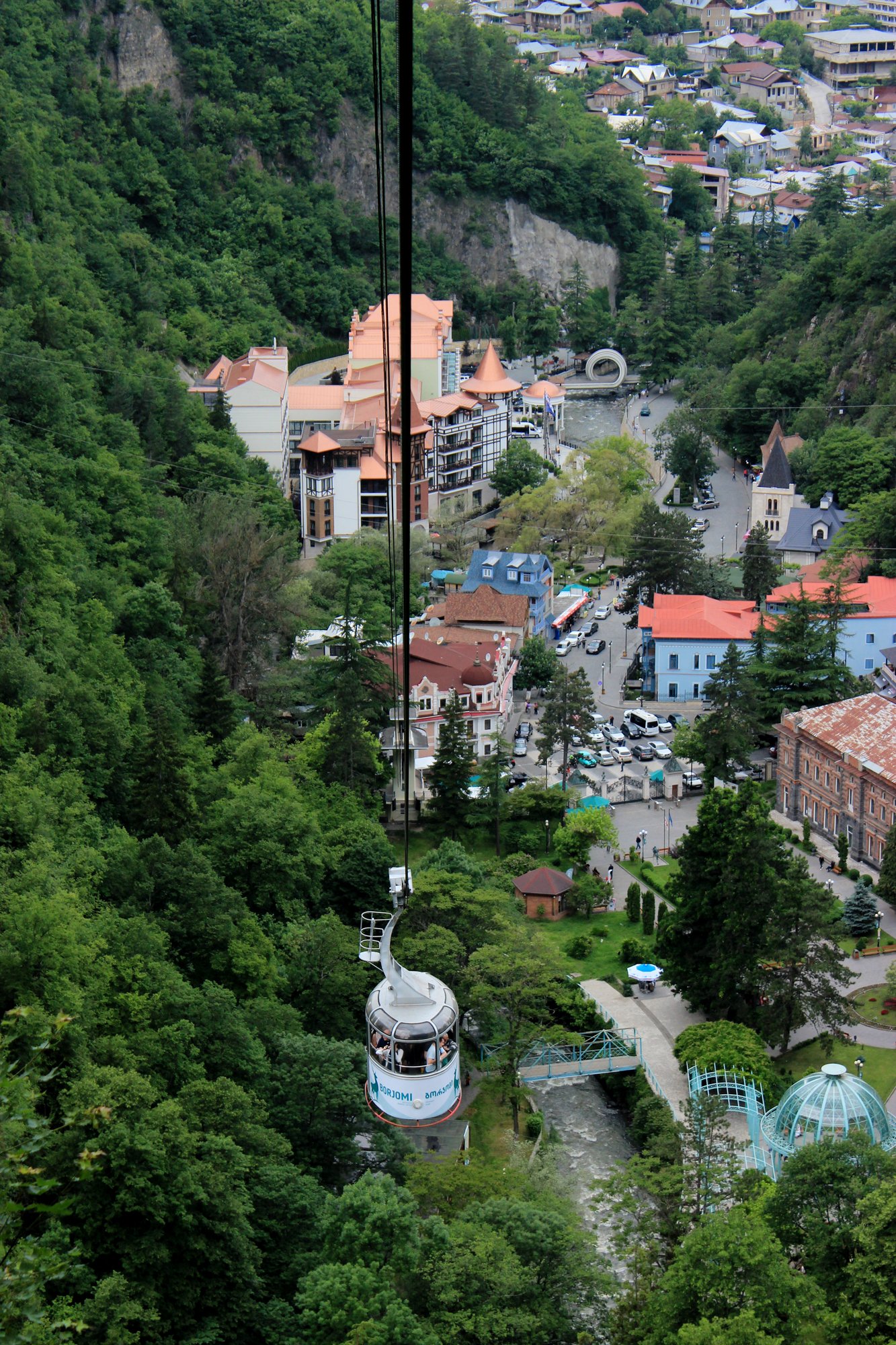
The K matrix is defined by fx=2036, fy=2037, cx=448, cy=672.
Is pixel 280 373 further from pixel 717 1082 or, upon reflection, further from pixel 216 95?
pixel 717 1082

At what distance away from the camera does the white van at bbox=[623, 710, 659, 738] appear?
215 feet

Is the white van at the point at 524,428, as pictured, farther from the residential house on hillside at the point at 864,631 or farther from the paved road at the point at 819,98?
the paved road at the point at 819,98

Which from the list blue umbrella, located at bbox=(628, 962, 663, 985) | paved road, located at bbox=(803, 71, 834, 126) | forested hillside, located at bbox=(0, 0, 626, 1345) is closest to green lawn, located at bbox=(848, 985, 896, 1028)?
blue umbrella, located at bbox=(628, 962, 663, 985)

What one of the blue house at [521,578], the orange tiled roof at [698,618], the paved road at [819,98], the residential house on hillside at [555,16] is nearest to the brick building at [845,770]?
the orange tiled roof at [698,618]

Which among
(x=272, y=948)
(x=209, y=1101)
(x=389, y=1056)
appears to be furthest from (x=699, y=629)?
(x=389, y=1056)

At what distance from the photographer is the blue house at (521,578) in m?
74.8

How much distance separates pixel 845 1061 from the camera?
44.6 meters

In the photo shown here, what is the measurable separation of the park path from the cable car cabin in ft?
40.5

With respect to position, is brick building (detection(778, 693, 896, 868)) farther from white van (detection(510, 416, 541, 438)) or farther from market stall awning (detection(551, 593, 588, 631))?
white van (detection(510, 416, 541, 438))

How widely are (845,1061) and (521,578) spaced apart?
33956 millimetres

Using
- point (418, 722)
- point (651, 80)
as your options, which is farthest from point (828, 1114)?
point (651, 80)

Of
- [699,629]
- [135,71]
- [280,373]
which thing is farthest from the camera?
[135,71]

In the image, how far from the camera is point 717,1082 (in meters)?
41.8

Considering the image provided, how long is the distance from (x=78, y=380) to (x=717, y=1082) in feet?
127
